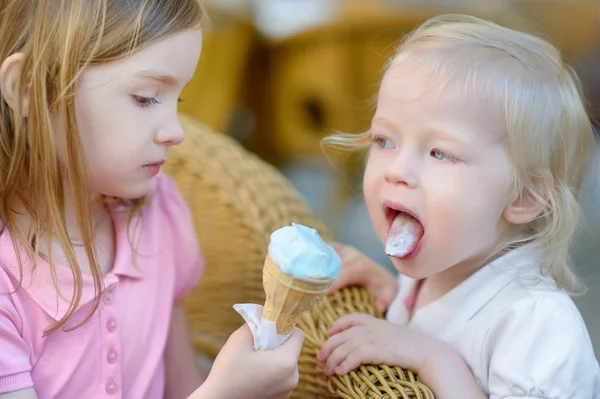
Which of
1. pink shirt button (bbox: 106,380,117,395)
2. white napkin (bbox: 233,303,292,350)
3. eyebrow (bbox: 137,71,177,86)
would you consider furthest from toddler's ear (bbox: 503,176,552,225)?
pink shirt button (bbox: 106,380,117,395)

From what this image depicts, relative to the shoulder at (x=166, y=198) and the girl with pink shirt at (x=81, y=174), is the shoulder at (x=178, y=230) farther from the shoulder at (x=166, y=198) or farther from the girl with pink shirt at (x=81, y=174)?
the girl with pink shirt at (x=81, y=174)

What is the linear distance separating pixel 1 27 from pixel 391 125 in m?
0.49

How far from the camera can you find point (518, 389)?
93 cm

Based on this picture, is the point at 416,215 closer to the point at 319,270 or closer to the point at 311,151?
the point at 319,270

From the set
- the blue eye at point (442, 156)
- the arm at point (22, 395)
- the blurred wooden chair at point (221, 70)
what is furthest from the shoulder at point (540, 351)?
the blurred wooden chair at point (221, 70)

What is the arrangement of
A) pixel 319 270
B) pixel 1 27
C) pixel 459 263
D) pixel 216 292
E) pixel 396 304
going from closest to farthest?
pixel 319 270, pixel 1 27, pixel 459 263, pixel 396 304, pixel 216 292

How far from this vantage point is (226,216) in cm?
140

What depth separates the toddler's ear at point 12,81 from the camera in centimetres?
90

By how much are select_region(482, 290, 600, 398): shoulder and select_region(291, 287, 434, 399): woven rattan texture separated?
99 millimetres

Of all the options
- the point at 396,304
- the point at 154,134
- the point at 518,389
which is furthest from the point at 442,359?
the point at 154,134

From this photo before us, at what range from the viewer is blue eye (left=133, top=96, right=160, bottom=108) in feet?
3.09

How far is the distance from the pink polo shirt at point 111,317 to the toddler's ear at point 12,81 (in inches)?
6.4

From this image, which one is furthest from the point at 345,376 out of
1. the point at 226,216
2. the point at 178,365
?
the point at 226,216

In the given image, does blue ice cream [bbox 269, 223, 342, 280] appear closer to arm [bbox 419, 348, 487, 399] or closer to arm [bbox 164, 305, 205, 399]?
arm [bbox 419, 348, 487, 399]
